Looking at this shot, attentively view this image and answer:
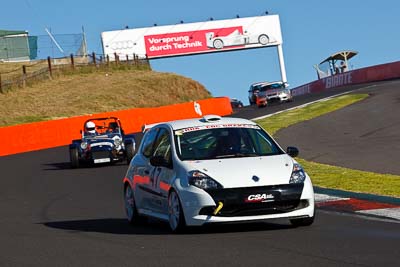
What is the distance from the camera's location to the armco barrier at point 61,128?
38000mm

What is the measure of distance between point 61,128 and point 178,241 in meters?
30.2

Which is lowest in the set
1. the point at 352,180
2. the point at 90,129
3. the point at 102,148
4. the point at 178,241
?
the point at 178,241

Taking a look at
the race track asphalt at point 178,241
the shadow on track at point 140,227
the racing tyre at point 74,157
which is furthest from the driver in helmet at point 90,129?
the shadow on track at point 140,227

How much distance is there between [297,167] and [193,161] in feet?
3.82

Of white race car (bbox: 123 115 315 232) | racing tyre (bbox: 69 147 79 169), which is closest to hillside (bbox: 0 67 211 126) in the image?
racing tyre (bbox: 69 147 79 169)

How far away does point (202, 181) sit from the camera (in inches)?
457

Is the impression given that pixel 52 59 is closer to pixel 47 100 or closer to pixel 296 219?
pixel 47 100

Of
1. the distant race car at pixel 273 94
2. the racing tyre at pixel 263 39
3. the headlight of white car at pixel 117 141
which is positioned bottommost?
the headlight of white car at pixel 117 141

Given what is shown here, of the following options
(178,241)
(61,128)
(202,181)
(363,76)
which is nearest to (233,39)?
(363,76)

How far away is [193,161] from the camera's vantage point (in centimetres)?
1205

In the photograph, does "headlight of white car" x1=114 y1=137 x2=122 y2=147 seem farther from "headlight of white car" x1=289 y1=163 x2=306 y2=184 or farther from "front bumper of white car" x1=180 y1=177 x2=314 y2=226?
"front bumper of white car" x1=180 y1=177 x2=314 y2=226

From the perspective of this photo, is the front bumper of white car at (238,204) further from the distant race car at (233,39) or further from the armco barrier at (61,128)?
the distant race car at (233,39)

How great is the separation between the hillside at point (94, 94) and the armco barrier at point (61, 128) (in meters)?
10.4

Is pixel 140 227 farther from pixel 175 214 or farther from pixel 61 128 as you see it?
pixel 61 128
